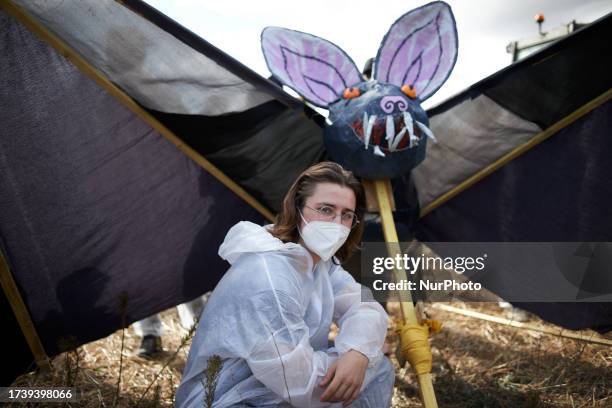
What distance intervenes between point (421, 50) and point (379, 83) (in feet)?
0.74

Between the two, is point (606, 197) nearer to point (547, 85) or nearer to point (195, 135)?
point (547, 85)

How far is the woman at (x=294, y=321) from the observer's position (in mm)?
1298

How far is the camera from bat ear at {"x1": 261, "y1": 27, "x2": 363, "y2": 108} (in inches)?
77.7

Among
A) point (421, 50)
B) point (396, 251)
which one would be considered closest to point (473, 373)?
point (396, 251)

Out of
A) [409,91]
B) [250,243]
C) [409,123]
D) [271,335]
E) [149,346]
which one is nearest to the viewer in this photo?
[271,335]

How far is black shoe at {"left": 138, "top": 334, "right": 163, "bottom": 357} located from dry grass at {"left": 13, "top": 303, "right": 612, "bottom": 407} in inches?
2.1

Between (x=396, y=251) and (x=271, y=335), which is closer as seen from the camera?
(x=271, y=335)

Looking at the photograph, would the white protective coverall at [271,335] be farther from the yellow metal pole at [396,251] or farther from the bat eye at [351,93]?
the bat eye at [351,93]

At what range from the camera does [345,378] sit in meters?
1.34

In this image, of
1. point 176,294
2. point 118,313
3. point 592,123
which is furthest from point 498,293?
point 118,313

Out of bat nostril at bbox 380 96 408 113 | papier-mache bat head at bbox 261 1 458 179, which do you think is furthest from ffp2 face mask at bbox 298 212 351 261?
bat nostril at bbox 380 96 408 113

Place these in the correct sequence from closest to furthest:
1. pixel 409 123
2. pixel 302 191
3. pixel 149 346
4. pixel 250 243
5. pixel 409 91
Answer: pixel 250 243, pixel 302 191, pixel 409 123, pixel 409 91, pixel 149 346

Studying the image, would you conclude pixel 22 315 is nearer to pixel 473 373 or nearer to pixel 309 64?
pixel 309 64

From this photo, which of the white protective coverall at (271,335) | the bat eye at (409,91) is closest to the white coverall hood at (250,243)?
the white protective coverall at (271,335)
